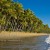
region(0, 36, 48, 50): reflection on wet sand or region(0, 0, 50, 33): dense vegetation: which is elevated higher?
region(0, 0, 50, 33): dense vegetation

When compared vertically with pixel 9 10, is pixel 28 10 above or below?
above

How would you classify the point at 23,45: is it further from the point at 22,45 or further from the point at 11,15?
the point at 11,15

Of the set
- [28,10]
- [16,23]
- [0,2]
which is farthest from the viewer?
[28,10]

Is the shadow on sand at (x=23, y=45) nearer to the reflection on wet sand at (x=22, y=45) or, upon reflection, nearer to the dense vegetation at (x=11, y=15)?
the reflection on wet sand at (x=22, y=45)

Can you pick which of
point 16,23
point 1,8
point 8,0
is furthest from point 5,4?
point 16,23

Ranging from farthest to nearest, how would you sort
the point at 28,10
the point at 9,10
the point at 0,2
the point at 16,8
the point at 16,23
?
the point at 28,10, the point at 16,23, the point at 16,8, the point at 9,10, the point at 0,2

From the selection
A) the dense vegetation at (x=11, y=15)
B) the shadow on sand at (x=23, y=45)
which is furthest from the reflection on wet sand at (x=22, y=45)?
Answer: the dense vegetation at (x=11, y=15)

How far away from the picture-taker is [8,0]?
57.6m

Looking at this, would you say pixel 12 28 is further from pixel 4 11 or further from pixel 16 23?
pixel 4 11

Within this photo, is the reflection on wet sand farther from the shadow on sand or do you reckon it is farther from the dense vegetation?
the dense vegetation

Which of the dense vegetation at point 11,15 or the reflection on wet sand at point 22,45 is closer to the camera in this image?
the reflection on wet sand at point 22,45

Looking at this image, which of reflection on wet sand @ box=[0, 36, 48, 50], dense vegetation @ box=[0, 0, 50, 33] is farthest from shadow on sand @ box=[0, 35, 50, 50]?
dense vegetation @ box=[0, 0, 50, 33]

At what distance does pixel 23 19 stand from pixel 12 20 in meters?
7.75

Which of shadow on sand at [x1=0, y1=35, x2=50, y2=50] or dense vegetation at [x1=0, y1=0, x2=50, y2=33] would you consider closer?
shadow on sand at [x1=0, y1=35, x2=50, y2=50]
